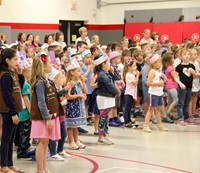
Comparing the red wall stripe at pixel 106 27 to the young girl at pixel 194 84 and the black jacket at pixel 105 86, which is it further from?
the black jacket at pixel 105 86

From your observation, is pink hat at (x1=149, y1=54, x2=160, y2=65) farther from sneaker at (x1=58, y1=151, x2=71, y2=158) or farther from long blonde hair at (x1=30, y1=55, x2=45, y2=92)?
long blonde hair at (x1=30, y1=55, x2=45, y2=92)

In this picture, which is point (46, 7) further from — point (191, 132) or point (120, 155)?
point (120, 155)

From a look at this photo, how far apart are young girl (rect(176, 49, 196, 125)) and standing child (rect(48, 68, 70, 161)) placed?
12.2 feet

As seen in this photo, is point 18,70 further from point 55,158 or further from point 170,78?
point 170,78

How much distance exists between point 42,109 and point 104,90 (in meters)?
2.36

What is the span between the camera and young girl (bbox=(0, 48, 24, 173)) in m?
5.76

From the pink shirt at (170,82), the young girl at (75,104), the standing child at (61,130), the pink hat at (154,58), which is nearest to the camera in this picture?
the standing child at (61,130)

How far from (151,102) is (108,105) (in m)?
1.49

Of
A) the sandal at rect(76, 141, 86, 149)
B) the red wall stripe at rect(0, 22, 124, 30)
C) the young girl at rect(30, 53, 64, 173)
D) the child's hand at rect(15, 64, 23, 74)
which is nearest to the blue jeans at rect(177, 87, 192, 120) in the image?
the sandal at rect(76, 141, 86, 149)

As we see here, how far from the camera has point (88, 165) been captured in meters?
6.62

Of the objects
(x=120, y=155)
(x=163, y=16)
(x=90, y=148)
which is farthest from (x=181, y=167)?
(x=163, y=16)

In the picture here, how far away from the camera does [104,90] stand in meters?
7.92

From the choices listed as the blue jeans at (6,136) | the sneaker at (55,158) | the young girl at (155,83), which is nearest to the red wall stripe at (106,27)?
the young girl at (155,83)

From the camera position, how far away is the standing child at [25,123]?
6645mm
